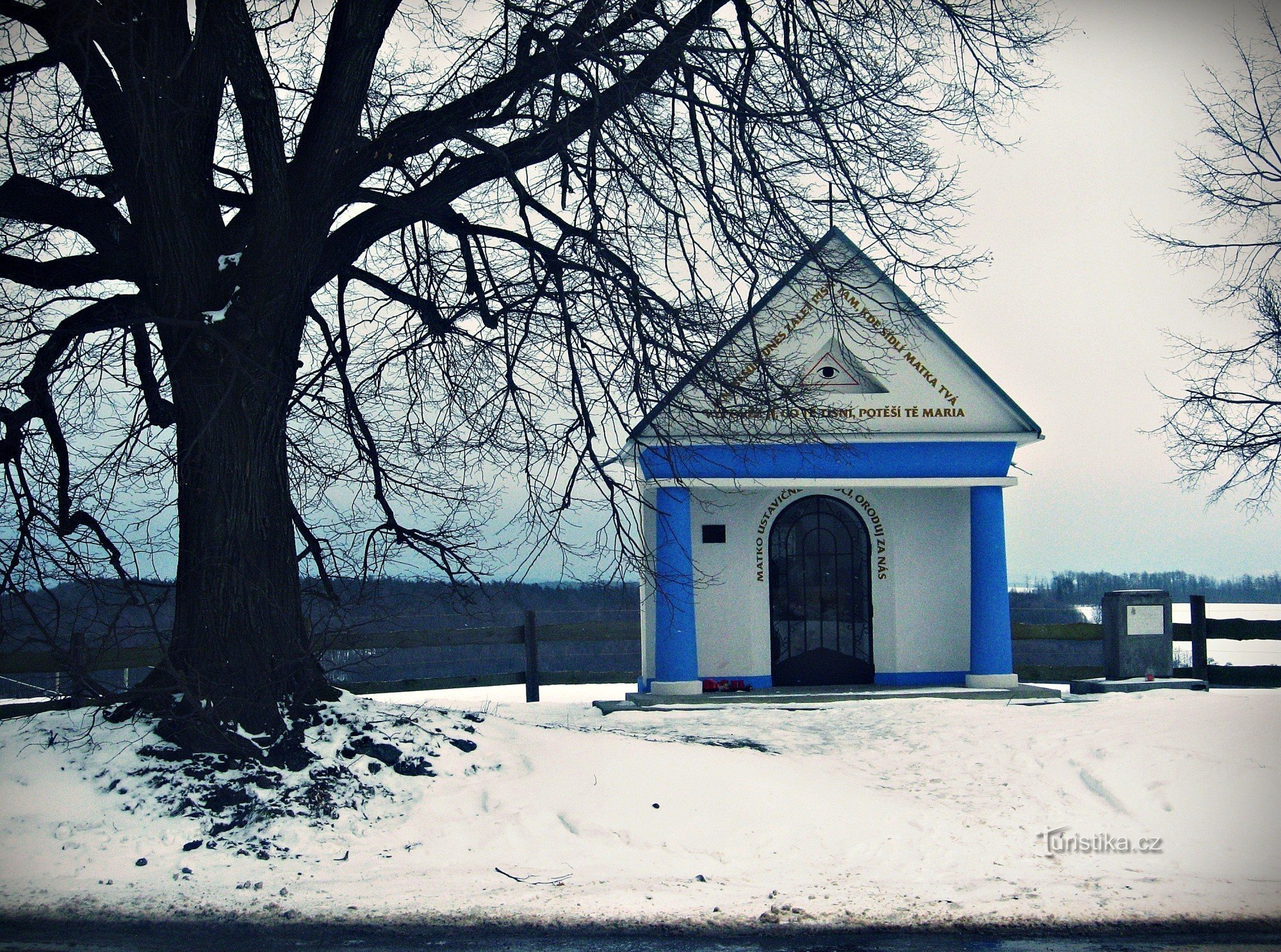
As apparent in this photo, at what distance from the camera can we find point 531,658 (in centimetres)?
1612

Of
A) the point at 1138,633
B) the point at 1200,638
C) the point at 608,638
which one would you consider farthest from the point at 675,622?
the point at 1200,638

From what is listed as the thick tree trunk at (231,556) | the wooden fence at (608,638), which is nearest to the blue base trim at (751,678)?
the wooden fence at (608,638)

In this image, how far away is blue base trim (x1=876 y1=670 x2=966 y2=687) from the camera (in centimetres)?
1491

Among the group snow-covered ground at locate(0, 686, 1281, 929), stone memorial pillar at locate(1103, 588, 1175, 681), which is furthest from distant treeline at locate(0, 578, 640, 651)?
stone memorial pillar at locate(1103, 588, 1175, 681)

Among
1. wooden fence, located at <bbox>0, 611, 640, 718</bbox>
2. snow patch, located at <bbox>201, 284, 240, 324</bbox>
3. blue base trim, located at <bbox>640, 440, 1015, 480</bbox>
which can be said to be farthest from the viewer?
wooden fence, located at <bbox>0, 611, 640, 718</bbox>

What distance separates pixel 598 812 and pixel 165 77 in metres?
5.59

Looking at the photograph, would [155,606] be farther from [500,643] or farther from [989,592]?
[989,592]

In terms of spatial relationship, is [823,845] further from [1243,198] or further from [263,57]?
[1243,198]

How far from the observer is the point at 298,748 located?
25.4 feet

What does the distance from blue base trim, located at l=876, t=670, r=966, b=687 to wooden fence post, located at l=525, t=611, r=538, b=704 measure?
16.1 feet

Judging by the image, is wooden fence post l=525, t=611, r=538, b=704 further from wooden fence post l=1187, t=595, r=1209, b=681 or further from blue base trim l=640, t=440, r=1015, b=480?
wooden fence post l=1187, t=595, r=1209, b=681

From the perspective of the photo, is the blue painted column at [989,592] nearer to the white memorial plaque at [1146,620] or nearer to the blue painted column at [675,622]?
the white memorial plaque at [1146,620]

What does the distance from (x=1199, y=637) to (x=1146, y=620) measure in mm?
1830

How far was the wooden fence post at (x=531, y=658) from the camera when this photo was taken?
16.1 metres
